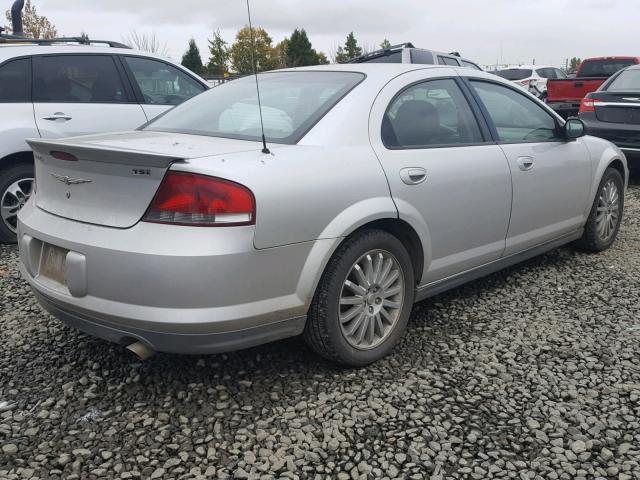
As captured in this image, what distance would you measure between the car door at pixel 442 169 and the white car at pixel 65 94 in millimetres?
3260

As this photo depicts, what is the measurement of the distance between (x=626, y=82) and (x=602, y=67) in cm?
910

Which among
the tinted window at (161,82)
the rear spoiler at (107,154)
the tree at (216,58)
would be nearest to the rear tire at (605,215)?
the rear spoiler at (107,154)

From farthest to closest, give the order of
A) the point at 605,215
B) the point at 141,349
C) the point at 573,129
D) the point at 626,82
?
the point at 626,82 < the point at 605,215 < the point at 573,129 < the point at 141,349

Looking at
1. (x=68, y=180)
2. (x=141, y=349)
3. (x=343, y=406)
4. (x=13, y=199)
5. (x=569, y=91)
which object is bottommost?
(x=343, y=406)

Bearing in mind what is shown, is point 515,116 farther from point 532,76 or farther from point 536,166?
point 532,76

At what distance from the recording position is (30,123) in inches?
203

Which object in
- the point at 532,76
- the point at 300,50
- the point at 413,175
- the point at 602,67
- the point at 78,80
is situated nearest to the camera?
the point at 413,175

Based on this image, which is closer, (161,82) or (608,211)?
(608,211)

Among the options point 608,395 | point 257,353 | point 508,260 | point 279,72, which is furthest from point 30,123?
point 608,395

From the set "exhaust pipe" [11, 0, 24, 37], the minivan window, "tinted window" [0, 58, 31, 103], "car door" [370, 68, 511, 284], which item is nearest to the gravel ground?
"car door" [370, 68, 511, 284]

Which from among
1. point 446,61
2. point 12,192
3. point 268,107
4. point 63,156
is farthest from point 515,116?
point 446,61

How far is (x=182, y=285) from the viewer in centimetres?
232

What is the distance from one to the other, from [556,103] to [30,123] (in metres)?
11.5

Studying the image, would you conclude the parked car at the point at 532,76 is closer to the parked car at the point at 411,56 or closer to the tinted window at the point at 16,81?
the parked car at the point at 411,56
